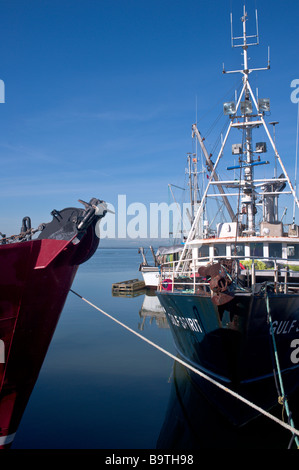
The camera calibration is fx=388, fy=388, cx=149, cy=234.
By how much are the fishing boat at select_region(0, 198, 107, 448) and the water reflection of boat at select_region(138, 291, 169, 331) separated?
15.6 metres

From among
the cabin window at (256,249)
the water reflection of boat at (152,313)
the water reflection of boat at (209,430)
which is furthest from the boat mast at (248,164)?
the water reflection of boat at (152,313)

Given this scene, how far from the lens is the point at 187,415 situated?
11.9 meters

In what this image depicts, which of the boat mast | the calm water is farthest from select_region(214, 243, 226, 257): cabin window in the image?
the calm water

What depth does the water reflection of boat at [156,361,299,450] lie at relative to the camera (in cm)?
1013

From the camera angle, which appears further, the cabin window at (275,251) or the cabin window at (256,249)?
the cabin window at (256,249)

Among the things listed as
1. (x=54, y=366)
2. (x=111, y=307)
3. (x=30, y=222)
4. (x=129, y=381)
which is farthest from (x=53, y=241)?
(x=111, y=307)

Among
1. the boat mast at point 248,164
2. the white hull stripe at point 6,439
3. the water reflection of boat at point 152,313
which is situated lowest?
the water reflection of boat at point 152,313

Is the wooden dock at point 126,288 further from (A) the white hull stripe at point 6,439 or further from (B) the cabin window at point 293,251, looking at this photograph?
(A) the white hull stripe at point 6,439

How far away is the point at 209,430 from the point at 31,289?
6505 mm

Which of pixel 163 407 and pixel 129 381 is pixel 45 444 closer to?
pixel 163 407

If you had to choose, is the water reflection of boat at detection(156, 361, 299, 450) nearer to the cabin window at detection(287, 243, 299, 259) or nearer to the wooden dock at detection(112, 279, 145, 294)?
the cabin window at detection(287, 243, 299, 259)

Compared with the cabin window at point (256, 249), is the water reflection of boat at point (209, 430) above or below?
below

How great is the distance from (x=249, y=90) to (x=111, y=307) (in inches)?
829

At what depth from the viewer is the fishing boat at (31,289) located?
315 inches
